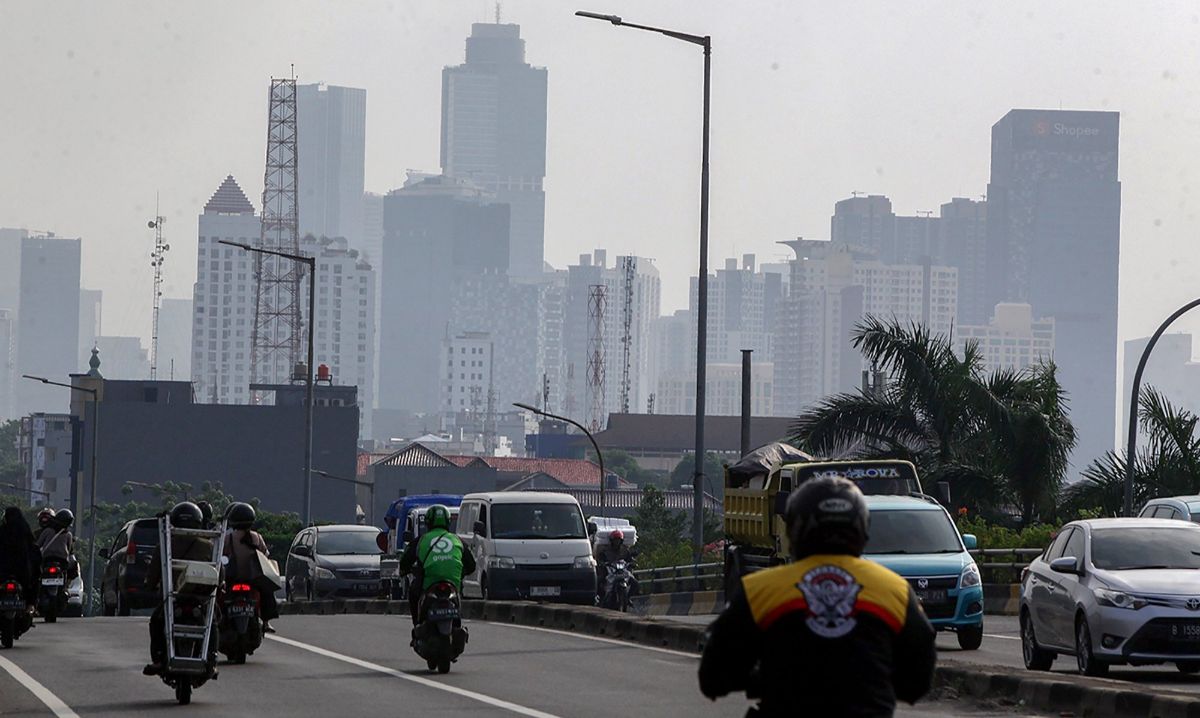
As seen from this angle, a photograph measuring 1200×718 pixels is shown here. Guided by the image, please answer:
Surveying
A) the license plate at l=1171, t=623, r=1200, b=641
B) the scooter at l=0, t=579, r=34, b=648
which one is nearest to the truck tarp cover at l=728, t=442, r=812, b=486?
the scooter at l=0, t=579, r=34, b=648

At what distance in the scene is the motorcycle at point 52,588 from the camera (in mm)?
26844

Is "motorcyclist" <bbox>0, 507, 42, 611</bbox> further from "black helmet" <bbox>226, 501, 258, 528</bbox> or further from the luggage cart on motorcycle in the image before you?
the luggage cart on motorcycle

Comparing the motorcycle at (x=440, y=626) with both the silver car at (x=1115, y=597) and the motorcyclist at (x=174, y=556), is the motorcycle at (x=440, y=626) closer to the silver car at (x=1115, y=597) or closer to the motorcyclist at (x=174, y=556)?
the motorcyclist at (x=174, y=556)

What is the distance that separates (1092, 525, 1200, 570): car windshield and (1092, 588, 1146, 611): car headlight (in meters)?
0.73

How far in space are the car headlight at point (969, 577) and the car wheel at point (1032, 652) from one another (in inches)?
90.2

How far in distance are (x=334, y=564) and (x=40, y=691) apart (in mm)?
22981

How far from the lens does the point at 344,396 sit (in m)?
151

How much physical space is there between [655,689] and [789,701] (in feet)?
35.7

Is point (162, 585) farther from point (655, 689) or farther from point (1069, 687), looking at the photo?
point (1069, 687)

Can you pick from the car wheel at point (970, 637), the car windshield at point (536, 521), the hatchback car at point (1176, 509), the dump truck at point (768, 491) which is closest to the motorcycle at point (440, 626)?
the car wheel at point (970, 637)

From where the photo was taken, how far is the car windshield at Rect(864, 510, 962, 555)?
74.9ft

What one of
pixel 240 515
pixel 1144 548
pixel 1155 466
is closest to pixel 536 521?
pixel 1155 466

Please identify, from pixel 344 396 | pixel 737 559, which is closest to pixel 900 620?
pixel 737 559

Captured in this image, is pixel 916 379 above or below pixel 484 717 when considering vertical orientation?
above
